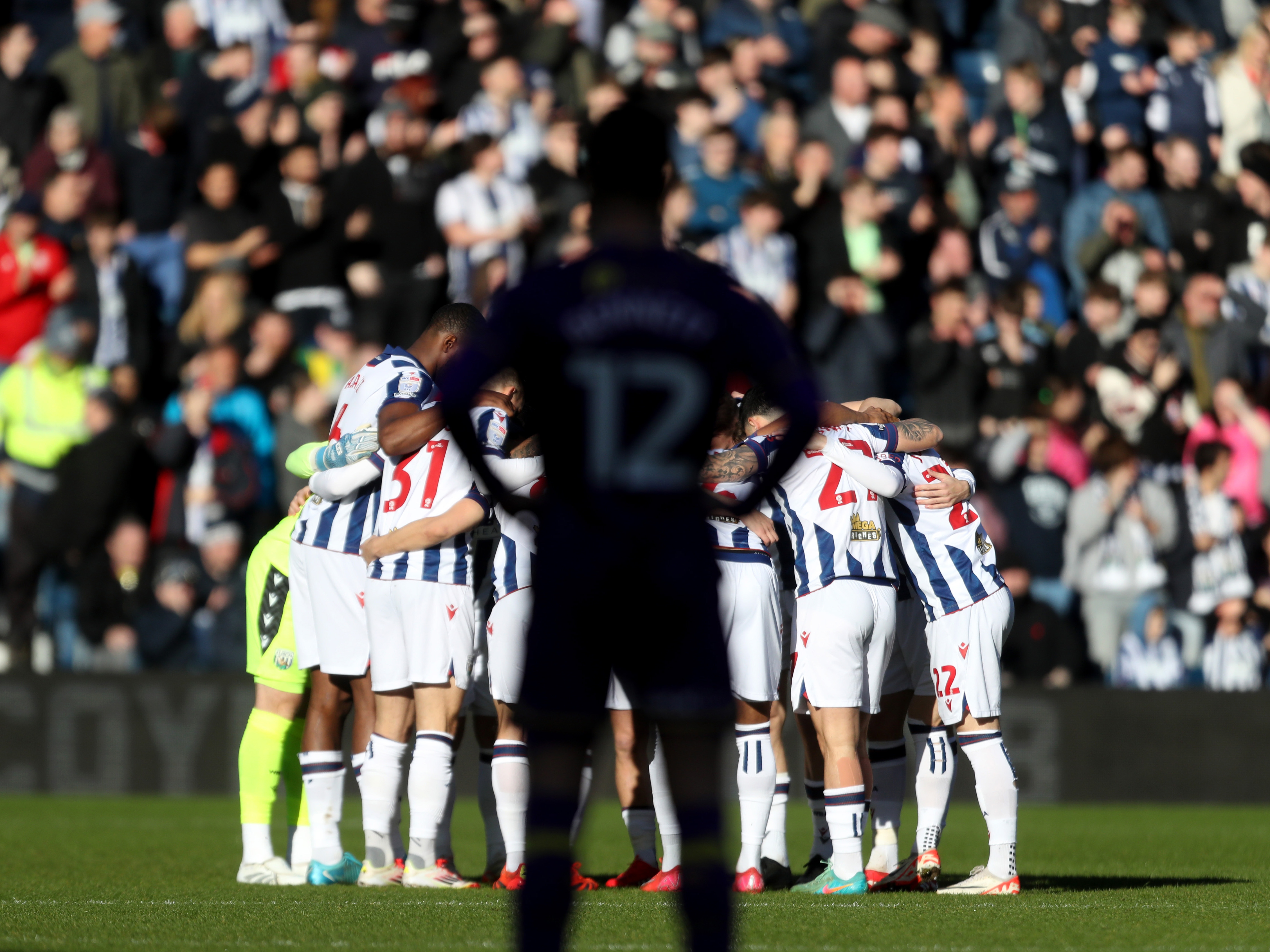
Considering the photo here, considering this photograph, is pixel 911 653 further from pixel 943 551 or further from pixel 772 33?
pixel 772 33

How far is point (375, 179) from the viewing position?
15109 millimetres

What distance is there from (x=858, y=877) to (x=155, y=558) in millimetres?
7267

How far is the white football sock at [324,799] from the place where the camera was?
27.2 ft

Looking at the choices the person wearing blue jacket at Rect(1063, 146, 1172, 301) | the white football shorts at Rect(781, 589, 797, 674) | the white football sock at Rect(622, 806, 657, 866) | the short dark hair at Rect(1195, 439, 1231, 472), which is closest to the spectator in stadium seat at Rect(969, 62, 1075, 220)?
the person wearing blue jacket at Rect(1063, 146, 1172, 301)

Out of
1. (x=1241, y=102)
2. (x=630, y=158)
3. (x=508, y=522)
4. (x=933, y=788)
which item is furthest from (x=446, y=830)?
(x=1241, y=102)

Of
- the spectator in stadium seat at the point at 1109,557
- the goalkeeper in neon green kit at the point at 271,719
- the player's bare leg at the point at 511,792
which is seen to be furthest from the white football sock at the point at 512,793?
the spectator in stadium seat at the point at 1109,557

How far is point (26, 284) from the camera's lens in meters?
14.6

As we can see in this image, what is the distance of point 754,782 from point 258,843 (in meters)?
2.24

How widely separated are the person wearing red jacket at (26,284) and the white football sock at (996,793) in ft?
29.6

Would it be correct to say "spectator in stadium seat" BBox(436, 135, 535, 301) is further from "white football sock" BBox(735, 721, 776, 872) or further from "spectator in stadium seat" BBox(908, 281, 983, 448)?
"white football sock" BBox(735, 721, 776, 872)

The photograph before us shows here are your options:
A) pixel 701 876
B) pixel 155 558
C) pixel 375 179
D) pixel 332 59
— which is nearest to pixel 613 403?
pixel 701 876

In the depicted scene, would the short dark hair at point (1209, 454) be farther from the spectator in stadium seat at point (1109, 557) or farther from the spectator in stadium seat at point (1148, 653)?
the spectator in stadium seat at point (1148, 653)

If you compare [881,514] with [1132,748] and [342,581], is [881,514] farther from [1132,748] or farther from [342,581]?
[1132,748]

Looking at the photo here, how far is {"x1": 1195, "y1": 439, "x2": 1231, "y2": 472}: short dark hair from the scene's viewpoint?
1495 cm
